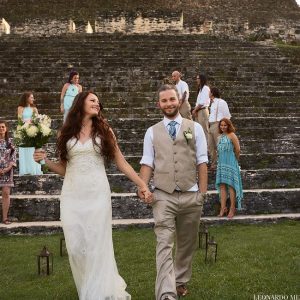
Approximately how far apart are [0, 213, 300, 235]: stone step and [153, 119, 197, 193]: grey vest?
11.0ft

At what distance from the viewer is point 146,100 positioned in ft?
47.8

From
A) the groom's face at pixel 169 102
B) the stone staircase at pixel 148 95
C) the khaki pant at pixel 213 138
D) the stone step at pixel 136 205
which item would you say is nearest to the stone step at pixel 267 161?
the stone staircase at pixel 148 95

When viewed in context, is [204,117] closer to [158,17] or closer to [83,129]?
[83,129]

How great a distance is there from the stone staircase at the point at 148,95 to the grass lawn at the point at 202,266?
0.69 meters

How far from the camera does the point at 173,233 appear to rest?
545cm

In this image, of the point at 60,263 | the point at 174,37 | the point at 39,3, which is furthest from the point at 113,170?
the point at 39,3

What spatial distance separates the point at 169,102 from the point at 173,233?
4.04 ft

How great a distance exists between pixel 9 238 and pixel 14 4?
20.7 m

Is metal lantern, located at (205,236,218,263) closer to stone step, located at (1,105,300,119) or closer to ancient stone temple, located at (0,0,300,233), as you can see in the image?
ancient stone temple, located at (0,0,300,233)

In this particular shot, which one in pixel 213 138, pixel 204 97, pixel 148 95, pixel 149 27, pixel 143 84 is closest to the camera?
pixel 213 138

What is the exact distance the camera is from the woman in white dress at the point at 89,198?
16.9 feet

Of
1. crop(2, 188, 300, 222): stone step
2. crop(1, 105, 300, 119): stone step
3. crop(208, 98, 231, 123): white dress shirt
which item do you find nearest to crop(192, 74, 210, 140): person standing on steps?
crop(208, 98, 231, 123): white dress shirt

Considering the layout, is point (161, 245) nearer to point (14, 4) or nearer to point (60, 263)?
point (60, 263)

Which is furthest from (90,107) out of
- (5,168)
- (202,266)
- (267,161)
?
(267,161)
